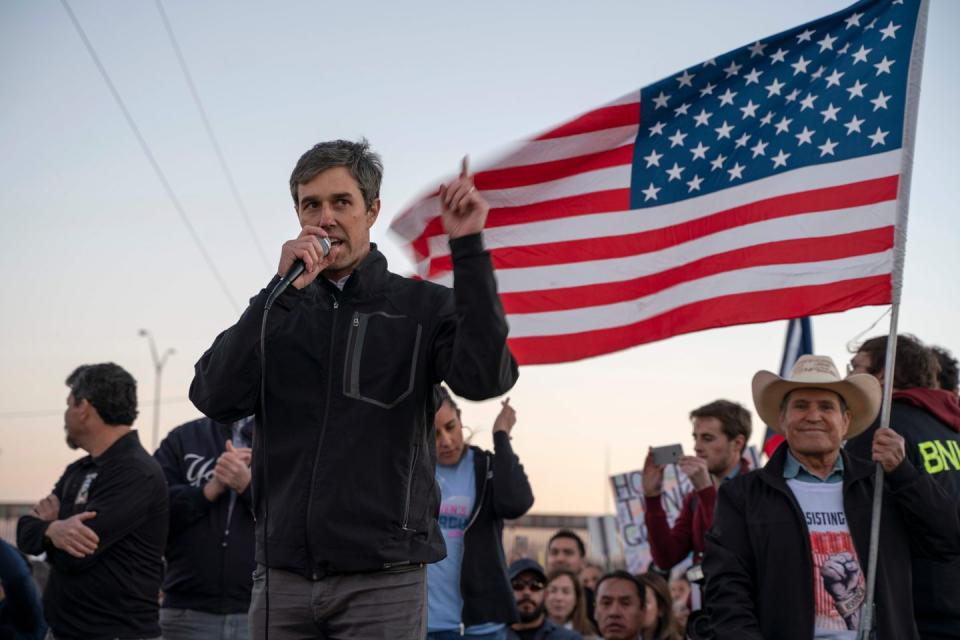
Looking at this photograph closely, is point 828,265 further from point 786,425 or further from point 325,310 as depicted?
point 325,310

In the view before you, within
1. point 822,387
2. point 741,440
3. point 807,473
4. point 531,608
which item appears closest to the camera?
point 807,473

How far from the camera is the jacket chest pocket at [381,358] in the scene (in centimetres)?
364

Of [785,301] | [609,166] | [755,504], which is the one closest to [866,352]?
[785,301]

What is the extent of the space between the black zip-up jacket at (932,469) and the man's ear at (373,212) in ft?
9.60

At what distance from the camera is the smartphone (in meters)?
7.24

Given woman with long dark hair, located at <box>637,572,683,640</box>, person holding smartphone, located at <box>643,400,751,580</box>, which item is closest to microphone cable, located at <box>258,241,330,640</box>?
person holding smartphone, located at <box>643,400,751,580</box>

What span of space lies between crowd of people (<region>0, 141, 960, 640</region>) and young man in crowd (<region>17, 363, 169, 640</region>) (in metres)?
0.01

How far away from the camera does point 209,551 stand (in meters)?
6.70

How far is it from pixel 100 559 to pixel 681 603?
6625 millimetres

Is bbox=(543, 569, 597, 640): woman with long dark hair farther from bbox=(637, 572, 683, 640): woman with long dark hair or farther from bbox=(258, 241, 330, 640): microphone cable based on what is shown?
bbox=(258, 241, 330, 640): microphone cable

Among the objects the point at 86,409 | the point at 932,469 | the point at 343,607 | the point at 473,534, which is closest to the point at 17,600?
the point at 86,409

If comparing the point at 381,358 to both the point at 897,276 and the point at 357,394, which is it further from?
the point at 897,276

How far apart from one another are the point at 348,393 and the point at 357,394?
0.09 ft

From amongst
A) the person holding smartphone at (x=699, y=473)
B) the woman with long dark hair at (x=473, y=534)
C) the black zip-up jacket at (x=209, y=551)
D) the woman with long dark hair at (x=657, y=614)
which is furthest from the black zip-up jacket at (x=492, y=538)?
the woman with long dark hair at (x=657, y=614)
